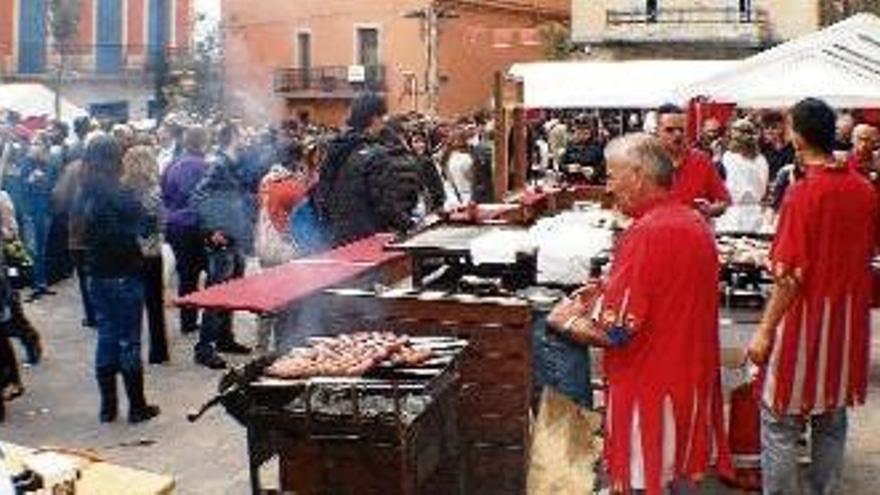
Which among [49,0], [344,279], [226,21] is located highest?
[49,0]

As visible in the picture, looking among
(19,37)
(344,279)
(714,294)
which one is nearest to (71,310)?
(344,279)

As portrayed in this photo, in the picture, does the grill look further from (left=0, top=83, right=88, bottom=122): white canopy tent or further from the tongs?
(left=0, top=83, right=88, bottom=122): white canopy tent

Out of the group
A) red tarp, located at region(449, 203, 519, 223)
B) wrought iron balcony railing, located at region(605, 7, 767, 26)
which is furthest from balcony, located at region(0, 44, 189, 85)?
red tarp, located at region(449, 203, 519, 223)

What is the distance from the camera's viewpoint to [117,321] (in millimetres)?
7965

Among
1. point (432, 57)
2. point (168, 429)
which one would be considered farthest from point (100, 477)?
point (432, 57)

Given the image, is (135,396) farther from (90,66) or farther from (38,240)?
(90,66)

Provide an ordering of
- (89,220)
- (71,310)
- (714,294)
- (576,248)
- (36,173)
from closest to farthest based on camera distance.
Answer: (714,294)
(576,248)
(89,220)
(71,310)
(36,173)

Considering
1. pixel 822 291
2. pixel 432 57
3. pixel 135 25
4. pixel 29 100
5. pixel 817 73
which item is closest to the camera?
pixel 822 291

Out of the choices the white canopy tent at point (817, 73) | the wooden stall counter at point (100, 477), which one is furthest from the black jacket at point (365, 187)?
the white canopy tent at point (817, 73)

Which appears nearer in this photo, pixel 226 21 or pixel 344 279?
pixel 344 279

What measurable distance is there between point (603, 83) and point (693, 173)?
47.5ft

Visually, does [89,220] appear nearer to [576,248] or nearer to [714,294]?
[576,248]

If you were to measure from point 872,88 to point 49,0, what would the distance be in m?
44.8

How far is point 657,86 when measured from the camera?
2230 cm
